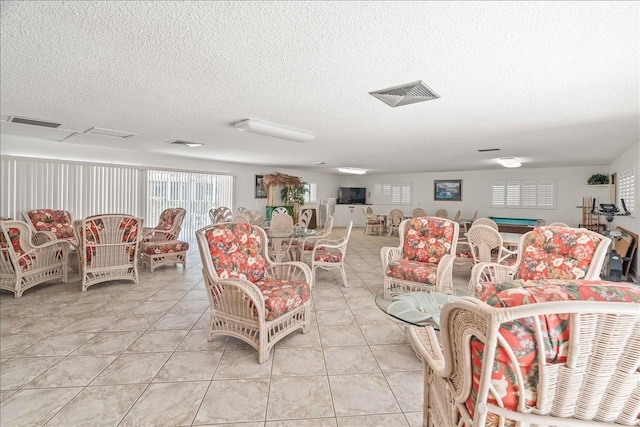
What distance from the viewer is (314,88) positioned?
2.54 metres

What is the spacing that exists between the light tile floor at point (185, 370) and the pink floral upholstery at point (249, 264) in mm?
382

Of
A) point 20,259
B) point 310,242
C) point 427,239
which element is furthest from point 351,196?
point 20,259

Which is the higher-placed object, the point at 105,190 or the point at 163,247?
the point at 105,190

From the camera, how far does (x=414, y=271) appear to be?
10.5 ft

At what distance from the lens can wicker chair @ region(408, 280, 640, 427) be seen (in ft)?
2.42

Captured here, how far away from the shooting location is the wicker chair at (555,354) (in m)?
0.74

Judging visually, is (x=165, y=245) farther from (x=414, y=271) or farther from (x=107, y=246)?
(x=414, y=271)

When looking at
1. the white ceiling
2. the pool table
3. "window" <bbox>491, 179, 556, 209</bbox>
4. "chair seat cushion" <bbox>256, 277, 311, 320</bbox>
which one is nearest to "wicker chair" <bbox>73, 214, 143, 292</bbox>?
the white ceiling

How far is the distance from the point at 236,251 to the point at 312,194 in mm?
9145

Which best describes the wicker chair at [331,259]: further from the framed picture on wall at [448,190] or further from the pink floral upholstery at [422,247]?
the framed picture on wall at [448,190]

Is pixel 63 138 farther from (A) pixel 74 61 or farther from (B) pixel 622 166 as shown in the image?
(B) pixel 622 166

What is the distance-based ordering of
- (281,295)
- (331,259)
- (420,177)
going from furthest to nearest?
(420,177), (331,259), (281,295)

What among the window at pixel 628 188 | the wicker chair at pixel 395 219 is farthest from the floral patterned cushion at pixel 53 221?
the window at pixel 628 188

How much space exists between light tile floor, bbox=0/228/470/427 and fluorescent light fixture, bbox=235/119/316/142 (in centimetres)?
218
